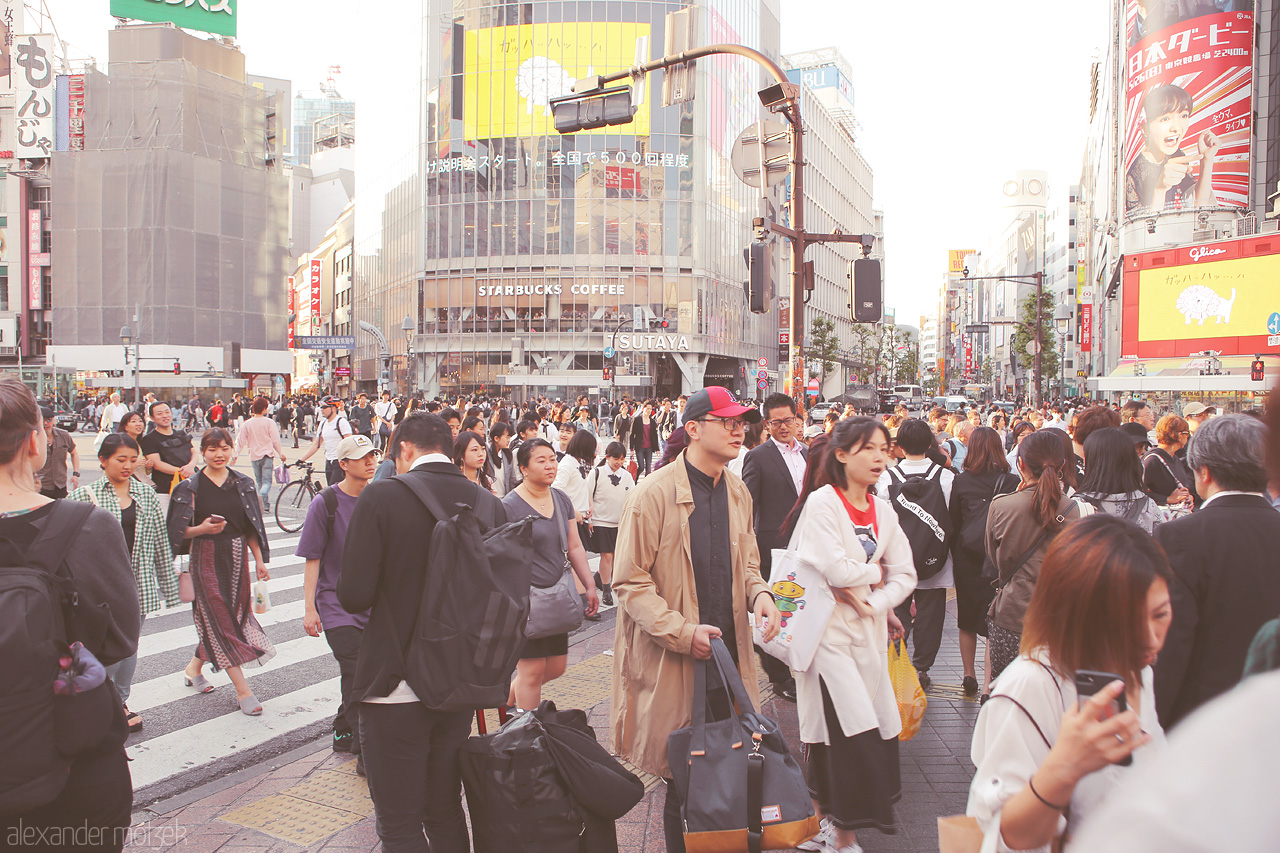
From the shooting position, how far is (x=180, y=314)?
2029 inches

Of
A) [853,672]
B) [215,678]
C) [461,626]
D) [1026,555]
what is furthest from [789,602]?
[215,678]

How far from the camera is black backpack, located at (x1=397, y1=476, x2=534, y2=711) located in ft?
9.55

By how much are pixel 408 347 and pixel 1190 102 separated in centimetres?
4479

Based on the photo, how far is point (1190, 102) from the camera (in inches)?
1779

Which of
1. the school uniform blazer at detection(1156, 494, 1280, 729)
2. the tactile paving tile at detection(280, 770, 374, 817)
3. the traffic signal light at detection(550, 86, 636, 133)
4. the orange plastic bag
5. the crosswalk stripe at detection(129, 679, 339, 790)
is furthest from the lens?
the traffic signal light at detection(550, 86, 636, 133)

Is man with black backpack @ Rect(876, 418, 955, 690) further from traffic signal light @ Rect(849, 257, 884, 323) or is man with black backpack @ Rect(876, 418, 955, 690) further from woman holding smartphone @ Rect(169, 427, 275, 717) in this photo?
woman holding smartphone @ Rect(169, 427, 275, 717)

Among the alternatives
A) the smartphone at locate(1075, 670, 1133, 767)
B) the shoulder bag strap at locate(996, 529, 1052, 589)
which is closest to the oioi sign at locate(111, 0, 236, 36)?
the shoulder bag strap at locate(996, 529, 1052, 589)

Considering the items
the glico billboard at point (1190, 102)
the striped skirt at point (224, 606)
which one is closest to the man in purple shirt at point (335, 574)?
the striped skirt at point (224, 606)

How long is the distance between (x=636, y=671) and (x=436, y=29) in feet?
203

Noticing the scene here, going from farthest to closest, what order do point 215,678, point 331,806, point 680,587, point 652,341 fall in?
1. point 652,341
2. point 215,678
3. point 331,806
4. point 680,587

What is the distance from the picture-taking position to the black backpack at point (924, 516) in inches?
233

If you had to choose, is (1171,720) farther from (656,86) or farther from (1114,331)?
(1114,331)

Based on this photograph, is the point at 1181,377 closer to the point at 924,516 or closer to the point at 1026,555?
the point at 924,516

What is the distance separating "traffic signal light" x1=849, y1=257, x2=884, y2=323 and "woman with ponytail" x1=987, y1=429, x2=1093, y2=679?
5.57 m
